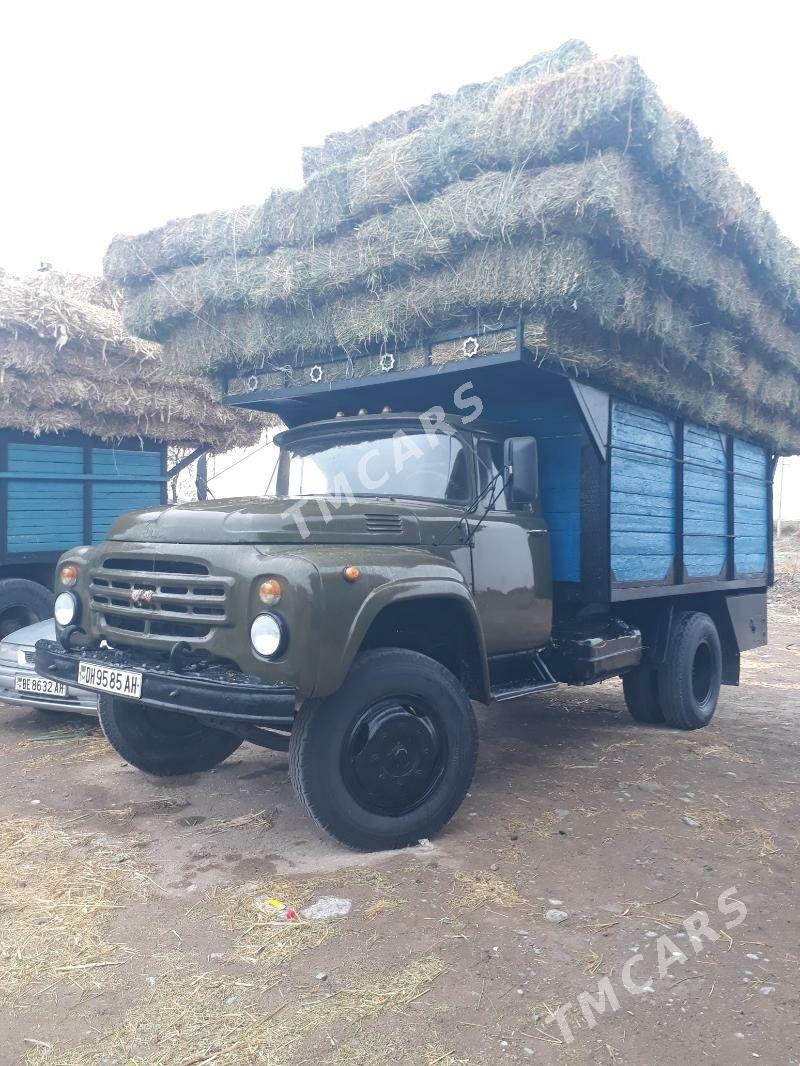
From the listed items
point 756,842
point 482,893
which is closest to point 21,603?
point 482,893

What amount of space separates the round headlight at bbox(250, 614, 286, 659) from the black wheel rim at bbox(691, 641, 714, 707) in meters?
4.81

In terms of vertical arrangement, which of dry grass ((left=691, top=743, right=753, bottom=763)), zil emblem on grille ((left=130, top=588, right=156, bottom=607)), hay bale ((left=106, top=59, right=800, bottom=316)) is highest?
hay bale ((left=106, top=59, right=800, bottom=316))

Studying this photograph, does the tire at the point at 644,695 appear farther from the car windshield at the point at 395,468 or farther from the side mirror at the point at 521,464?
the car windshield at the point at 395,468

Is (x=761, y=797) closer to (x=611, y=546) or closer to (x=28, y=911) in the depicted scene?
(x=611, y=546)

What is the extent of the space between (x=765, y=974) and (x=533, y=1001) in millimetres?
884

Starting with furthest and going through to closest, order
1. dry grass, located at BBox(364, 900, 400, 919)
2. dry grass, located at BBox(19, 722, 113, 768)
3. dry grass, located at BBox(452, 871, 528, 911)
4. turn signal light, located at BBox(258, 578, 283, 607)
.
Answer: dry grass, located at BBox(19, 722, 113, 768) → turn signal light, located at BBox(258, 578, 283, 607) → dry grass, located at BBox(452, 871, 528, 911) → dry grass, located at BBox(364, 900, 400, 919)

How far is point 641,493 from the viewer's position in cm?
641

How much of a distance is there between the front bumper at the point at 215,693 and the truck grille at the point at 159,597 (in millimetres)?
204

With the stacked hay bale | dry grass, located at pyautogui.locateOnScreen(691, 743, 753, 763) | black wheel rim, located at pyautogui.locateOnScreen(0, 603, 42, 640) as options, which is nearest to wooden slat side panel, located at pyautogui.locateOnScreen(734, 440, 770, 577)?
the stacked hay bale

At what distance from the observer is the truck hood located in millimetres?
4098

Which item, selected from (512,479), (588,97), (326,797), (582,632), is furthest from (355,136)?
(326,797)

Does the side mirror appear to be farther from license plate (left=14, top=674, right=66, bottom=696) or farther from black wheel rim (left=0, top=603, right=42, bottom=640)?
black wheel rim (left=0, top=603, right=42, bottom=640)

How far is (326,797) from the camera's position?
3.86 metres

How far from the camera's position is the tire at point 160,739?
194 inches
